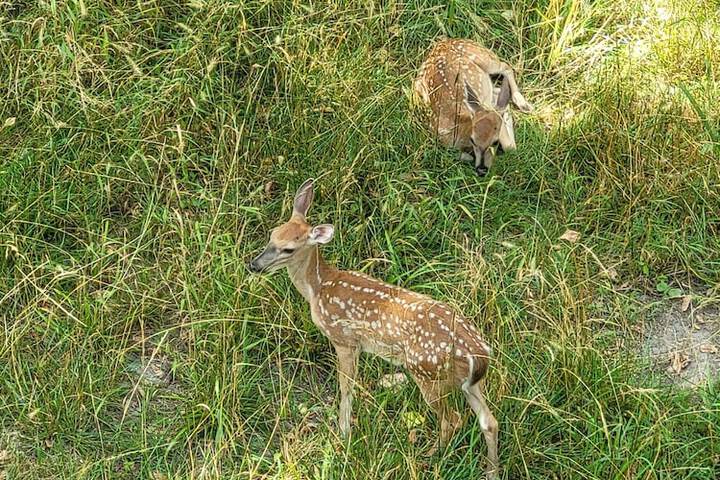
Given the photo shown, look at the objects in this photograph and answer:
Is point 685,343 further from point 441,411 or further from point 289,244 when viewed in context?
point 289,244

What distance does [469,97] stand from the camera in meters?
7.44

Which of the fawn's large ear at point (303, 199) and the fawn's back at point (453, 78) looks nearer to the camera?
the fawn's large ear at point (303, 199)

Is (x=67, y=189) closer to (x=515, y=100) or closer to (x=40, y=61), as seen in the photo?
(x=40, y=61)

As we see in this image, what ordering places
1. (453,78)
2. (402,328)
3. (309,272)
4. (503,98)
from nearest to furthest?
(402,328), (309,272), (503,98), (453,78)

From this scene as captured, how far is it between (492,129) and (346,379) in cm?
198

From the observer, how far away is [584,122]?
22.8 ft

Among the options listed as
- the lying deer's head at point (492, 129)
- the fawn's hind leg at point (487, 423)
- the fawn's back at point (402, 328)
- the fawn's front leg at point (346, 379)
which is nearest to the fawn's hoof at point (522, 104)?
the lying deer's head at point (492, 129)

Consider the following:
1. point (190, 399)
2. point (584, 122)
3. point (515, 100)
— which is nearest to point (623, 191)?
point (584, 122)

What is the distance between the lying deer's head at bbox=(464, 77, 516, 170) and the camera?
272 inches

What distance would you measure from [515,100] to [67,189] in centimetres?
256

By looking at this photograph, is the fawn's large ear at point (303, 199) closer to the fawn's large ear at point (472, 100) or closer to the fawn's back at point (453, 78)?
the fawn's back at point (453, 78)

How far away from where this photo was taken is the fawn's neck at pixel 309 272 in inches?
228

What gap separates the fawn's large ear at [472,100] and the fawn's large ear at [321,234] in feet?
6.36

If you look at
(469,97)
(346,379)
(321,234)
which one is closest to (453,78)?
(469,97)
